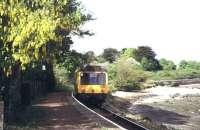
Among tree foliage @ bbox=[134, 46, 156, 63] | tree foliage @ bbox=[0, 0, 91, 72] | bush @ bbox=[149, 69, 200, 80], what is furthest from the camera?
tree foliage @ bbox=[134, 46, 156, 63]

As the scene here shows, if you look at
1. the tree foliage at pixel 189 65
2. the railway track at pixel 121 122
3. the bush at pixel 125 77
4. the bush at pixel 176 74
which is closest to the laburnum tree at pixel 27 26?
the railway track at pixel 121 122

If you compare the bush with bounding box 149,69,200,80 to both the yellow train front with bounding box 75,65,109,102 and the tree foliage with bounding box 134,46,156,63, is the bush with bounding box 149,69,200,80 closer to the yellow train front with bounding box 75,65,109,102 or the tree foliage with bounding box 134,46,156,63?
the tree foliage with bounding box 134,46,156,63

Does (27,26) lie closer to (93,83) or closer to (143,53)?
(93,83)

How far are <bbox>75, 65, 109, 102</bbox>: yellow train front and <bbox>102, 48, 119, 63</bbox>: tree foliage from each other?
4200 inches

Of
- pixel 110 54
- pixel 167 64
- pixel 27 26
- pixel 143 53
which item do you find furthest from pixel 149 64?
pixel 27 26

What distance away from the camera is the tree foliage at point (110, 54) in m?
151

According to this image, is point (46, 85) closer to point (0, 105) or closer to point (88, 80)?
point (88, 80)

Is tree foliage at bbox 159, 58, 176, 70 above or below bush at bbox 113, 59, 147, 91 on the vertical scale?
above

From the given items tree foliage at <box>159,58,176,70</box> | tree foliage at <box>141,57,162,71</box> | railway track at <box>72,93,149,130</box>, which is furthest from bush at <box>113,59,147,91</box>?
tree foliage at <box>159,58,176,70</box>

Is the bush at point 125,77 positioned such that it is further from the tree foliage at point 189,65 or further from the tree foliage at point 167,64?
the tree foliage at point 189,65

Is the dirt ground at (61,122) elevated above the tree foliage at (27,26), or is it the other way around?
the tree foliage at (27,26)

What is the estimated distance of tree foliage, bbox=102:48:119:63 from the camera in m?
151

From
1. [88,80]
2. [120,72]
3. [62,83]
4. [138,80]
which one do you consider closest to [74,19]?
[88,80]

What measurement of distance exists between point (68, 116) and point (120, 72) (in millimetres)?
60437
